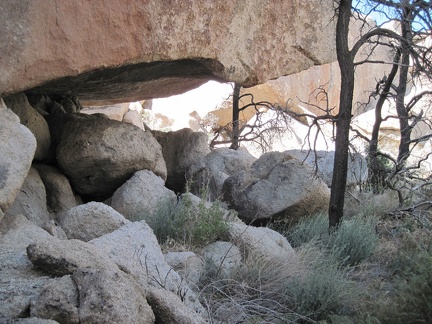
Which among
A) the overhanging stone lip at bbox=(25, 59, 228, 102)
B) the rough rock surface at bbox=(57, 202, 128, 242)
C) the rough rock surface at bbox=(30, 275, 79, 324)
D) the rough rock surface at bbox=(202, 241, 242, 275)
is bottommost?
the rough rock surface at bbox=(202, 241, 242, 275)

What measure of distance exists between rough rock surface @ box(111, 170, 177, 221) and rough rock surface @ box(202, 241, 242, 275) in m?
1.21

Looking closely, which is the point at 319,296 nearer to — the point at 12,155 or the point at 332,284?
the point at 332,284

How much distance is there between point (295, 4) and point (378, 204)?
3.26 metres

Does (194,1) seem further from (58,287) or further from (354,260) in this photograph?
(58,287)

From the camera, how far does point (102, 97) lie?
919cm

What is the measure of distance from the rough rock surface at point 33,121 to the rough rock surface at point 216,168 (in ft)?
7.01

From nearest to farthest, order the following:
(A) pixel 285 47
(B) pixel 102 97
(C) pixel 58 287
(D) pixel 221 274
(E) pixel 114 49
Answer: (C) pixel 58 287 < (D) pixel 221 274 < (E) pixel 114 49 < (A) pixel 285 47 < (B) pixel 102 97

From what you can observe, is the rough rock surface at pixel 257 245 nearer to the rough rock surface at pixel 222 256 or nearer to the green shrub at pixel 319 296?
the rough rock surface at pixel 222 256

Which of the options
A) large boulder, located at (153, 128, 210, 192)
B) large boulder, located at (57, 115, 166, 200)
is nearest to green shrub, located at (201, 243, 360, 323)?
large boulder, located at (57, 115, 166, 200)

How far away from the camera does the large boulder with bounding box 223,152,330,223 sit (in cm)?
827

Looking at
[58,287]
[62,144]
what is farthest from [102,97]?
[58,287]

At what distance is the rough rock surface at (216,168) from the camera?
929 cm

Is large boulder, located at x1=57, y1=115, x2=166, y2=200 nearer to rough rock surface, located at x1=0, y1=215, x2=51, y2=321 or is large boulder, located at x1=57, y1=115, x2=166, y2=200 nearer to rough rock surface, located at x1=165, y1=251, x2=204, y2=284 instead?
rough rock surface, located at x1=165, y1=251, x2=204, y2=284

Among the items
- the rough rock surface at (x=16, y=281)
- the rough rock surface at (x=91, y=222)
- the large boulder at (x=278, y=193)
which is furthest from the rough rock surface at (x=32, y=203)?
the large boulder at (x=278, y=193)
